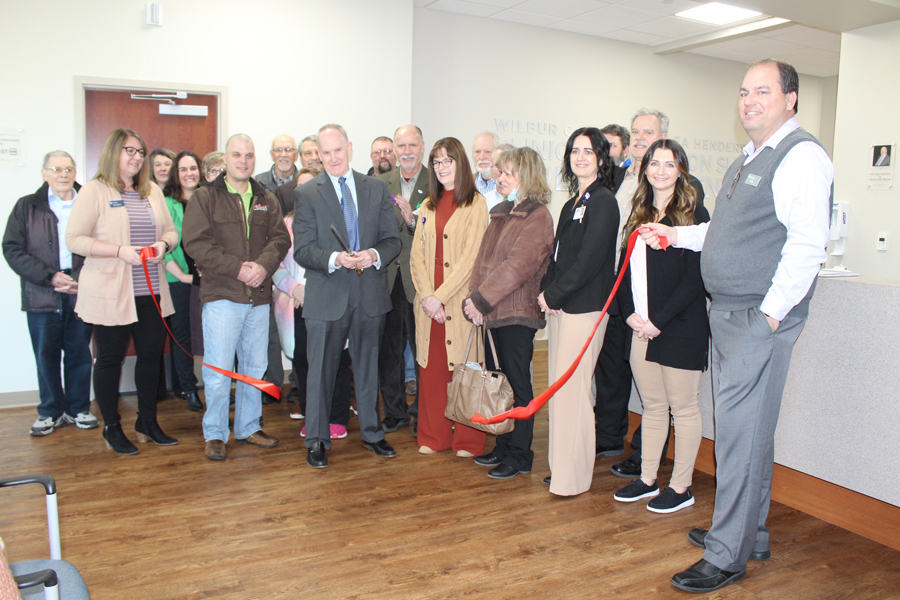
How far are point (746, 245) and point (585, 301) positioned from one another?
94 centimetres

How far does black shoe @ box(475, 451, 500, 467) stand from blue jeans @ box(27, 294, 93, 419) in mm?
2617

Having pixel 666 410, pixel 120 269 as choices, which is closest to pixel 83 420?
pixel 120 269

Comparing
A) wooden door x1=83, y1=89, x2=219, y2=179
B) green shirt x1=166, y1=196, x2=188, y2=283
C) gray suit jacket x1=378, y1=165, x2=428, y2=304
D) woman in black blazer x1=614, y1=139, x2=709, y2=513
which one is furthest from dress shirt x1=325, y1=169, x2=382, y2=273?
wooden door x1=83, y1=89, x2=219, y2=179

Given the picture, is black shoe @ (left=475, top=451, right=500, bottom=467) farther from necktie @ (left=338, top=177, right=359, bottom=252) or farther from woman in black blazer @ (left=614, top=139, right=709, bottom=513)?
necktie @ (left=338, top=177, right=359, bottom=252)

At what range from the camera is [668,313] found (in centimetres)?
291

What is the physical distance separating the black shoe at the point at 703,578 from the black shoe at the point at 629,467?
41.0 inches

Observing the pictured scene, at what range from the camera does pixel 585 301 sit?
10.3ft

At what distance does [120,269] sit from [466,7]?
4451 millimetres

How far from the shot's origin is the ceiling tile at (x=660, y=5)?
6.27m

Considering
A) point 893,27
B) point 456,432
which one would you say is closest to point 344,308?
point 456,432

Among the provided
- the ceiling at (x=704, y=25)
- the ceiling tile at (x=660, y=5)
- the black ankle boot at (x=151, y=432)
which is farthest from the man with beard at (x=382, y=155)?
the ceiling tile at (x=660, y=5)

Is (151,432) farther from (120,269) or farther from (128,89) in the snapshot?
(128,89)

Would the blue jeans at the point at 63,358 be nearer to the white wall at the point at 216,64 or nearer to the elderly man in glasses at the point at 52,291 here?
the elderly man in glasses at the point at 52,291

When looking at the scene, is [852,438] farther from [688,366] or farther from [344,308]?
[344,308]
